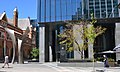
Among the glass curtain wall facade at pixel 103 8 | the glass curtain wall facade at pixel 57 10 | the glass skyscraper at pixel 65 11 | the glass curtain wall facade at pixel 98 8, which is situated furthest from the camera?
the glass curtain wall facade at pixel 57 10

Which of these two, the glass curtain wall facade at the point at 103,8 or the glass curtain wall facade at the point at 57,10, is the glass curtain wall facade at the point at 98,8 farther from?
the glass curtain wall facade at the point at 57,10

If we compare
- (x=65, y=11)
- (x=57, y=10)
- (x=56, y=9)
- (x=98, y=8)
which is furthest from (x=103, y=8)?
(x=56, y=9)

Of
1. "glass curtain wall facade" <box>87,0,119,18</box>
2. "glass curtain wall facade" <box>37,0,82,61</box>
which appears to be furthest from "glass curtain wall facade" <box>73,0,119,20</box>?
"glass curtain wall facade" <box>37,0,82,61</box>

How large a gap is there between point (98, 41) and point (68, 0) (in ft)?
50.0

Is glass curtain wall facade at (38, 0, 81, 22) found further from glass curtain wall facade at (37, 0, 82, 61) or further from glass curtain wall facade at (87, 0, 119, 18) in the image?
glass curtain wall facade at (87, 0, 119, 18)

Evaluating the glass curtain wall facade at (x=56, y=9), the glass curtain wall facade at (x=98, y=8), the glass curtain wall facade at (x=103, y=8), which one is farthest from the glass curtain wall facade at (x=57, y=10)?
the glass curtain wall facade at (x=103, y=8)

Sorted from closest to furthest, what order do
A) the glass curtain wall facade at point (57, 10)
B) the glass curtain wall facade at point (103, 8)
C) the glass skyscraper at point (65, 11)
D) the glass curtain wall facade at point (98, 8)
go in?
the glass curtain wall facade at point (103, 8) < the glass curtain wall facade at point (98, 8) < the glass skyscraper at point (65, 11) < the glass curtain wall facade at point (57, 10)

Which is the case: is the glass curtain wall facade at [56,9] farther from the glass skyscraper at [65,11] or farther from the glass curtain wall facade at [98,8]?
the glass curtain wall facade at [98,8]

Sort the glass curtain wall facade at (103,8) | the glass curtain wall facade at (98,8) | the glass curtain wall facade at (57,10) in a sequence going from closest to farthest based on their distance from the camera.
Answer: the glass curtain wall facade at (103,8)
the glass curtain wall facade at (98,8)
the glass curtain wall facade at (57,10)

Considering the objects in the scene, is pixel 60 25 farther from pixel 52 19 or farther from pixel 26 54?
pixel 26 54

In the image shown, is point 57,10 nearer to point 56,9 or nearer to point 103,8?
point 56,9

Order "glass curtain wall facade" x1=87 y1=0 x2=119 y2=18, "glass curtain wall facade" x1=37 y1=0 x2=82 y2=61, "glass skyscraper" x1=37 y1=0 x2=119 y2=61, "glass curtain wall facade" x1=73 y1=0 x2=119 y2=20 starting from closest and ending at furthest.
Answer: "glass curtain wall facade" x1=87 y1=0 x2=119 y2=18 → "glass curtain wall facade" x1=73 y1=0 x2=119 y2=20 → "glass skyscraper" x1=37 y1=0 x2=119 y2=61 → "glass curtain wall facade" x1=37 y1=0 x2=82 y2=61

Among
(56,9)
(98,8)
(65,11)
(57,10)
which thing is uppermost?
(56,9)

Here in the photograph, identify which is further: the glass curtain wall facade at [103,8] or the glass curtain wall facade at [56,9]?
the glass curtain wall facade at [56,9]
